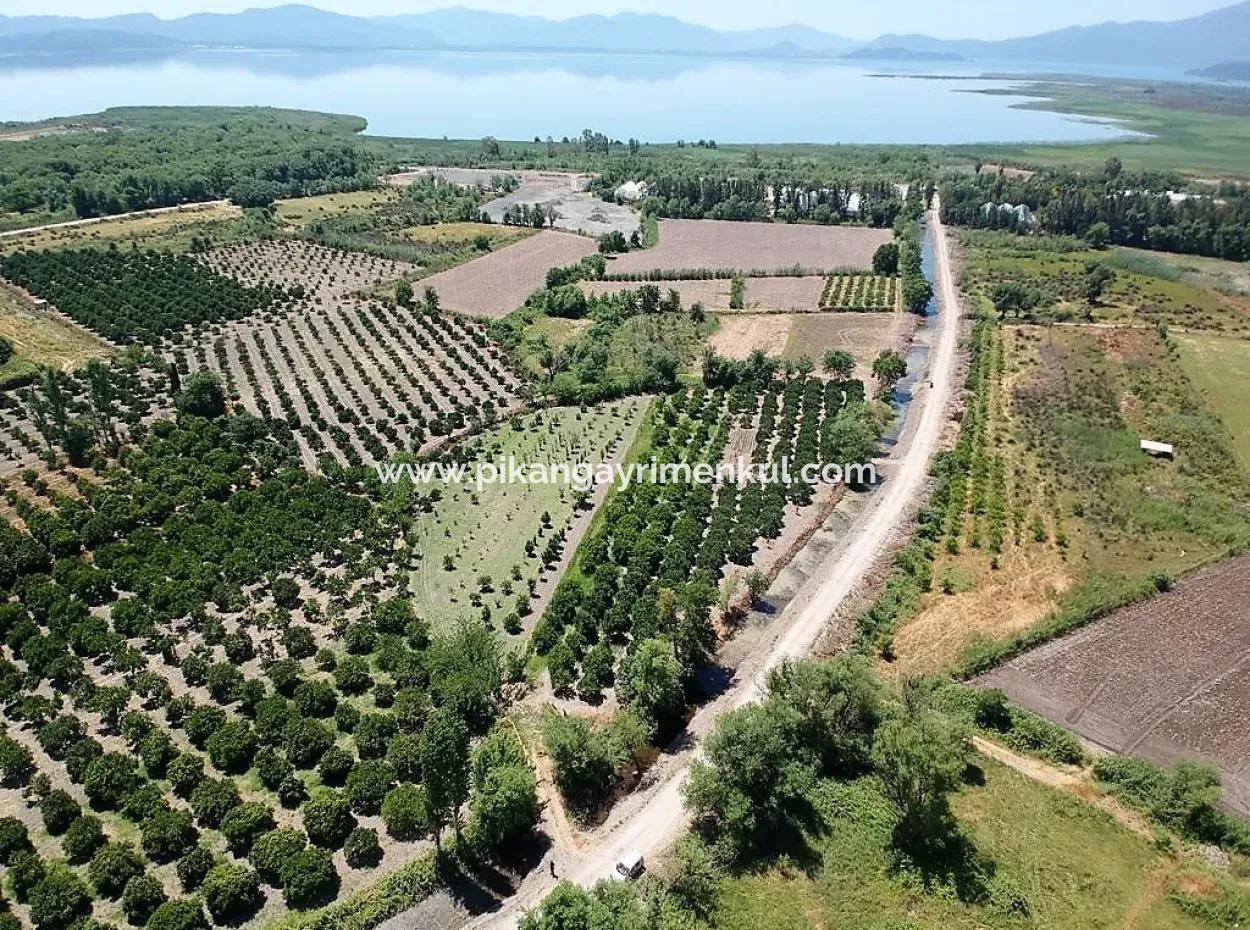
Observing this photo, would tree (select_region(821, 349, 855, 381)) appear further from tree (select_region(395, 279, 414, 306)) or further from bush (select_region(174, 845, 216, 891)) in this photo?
bush (select_region(174, 845, 216, 891))

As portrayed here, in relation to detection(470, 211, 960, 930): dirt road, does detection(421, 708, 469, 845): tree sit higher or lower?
higher

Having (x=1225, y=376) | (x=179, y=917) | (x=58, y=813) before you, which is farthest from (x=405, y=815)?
(x=1225, y=376)

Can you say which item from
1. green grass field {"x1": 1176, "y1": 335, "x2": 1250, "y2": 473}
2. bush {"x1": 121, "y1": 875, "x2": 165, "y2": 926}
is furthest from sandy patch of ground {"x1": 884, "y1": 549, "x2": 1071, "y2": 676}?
bush {"x1": 121, "y1": 875, "x2": 165, "y2": 926}

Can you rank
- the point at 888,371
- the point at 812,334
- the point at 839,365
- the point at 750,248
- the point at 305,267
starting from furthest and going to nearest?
the point at 750,248 < the point at 305,267 < the point at 812,334 < the point at 839,365 < the point at 888,371

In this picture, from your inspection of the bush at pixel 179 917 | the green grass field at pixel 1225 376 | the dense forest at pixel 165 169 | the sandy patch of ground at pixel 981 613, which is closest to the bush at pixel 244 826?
the bush at pixel 179 917

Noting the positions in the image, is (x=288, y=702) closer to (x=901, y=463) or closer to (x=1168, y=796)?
(x=1168, y=796)

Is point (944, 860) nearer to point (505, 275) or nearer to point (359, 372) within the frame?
point (359, 372)

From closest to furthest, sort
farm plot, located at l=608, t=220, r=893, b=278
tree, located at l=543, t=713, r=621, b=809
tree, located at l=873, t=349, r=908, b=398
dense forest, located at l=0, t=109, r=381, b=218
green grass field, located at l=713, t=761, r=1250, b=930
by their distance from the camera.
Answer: green grass field, located at l=713, t=761, r=1250, b=930 → tree, located at l=543, t=713, r=621, b=809 → tree, located at l=873, t=349, r=908, b=398 → farm plot, located at l=608, t=220, r=893, b=278 → dense forest, located at l=0, t=109, r=381, b=218
